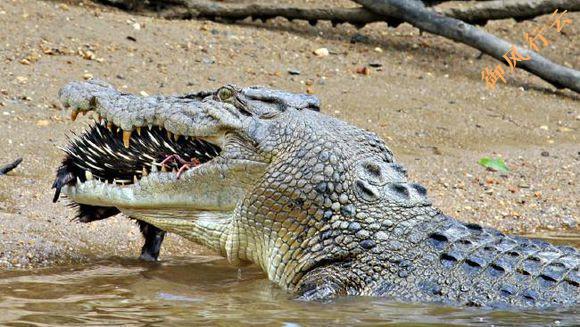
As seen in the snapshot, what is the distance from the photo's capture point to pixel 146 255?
20.0ft

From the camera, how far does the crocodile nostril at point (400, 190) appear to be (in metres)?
5.03

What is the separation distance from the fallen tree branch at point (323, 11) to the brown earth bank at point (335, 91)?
17cm

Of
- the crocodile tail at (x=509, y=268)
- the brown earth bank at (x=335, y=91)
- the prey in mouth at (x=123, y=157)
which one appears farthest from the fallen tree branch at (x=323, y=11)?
the crocodile tail at (x=509, y=268)

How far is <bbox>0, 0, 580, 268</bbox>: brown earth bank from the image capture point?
775 centimetres

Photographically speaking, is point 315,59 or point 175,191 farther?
point 315,59

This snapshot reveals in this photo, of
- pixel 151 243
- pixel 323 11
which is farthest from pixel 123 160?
pixel 323 11

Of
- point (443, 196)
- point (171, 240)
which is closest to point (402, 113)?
point (443, 196)

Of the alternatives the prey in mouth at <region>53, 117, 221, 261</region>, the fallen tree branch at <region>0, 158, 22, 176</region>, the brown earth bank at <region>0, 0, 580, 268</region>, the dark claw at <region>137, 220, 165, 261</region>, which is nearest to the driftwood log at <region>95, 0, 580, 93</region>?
the brown earth bank at <region>0, 0, 580, 268</region>

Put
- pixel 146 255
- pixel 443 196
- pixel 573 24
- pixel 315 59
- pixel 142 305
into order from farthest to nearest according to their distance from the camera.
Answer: pixel 573 24, pixel 315 59, pixel 443 196, pixel 146 255, pixel 142 305

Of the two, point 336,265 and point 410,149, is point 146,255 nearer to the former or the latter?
point 336,265

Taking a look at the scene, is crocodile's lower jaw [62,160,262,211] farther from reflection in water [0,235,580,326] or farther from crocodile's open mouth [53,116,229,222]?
reflection in water [0,235,580,326]

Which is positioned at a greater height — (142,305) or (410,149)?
(410,149)

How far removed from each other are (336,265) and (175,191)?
0.94 metres

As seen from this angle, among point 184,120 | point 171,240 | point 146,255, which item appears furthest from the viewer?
point 171,240
